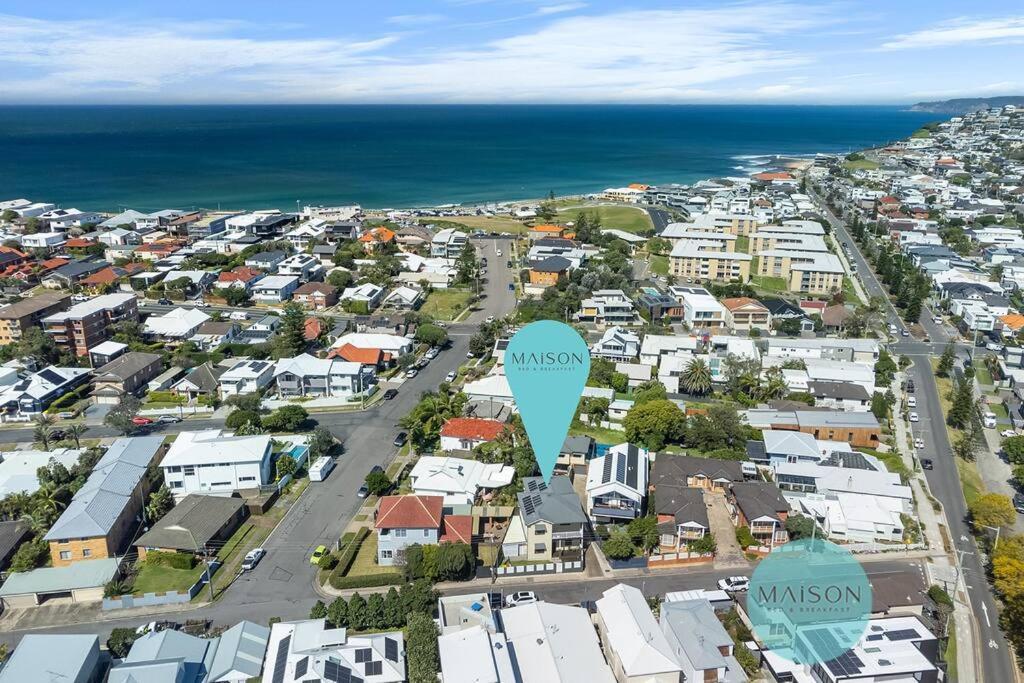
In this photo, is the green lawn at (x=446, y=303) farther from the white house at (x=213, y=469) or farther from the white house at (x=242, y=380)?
the white house at (x=213, y=469)

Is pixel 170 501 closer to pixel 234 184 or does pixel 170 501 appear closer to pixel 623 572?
pixel 623 572

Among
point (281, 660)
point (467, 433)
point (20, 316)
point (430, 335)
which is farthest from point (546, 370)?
point (20, 316)

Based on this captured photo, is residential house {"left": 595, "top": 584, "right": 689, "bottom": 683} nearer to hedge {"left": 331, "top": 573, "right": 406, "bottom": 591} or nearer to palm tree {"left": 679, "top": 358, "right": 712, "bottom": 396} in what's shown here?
hedge {"left": 331, "top": 573, "right": 406, "bottom": 591}

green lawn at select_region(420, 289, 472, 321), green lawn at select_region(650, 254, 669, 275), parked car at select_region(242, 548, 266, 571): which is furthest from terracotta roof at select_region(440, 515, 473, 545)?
green lawn at select_region(650, 254, 669, 275)

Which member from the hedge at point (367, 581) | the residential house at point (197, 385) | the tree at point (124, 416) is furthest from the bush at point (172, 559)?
the residential house at point (197, 385)

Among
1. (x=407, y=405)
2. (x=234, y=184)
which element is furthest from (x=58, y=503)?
(x=234, y=184)

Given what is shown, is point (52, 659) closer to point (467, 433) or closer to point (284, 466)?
point (284, 466)
